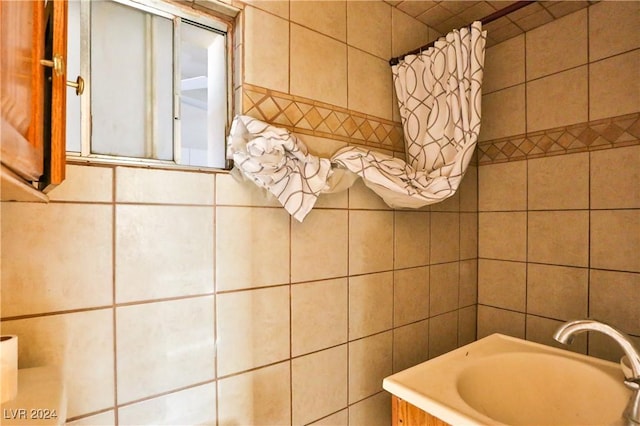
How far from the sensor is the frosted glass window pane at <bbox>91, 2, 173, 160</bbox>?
2.90 feet

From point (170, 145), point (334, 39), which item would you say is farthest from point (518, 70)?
point (170, 145)

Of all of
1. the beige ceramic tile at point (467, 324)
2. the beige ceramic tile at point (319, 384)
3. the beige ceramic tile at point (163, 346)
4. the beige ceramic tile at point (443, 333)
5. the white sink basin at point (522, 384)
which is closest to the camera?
the beige ceramic tile at point (163, 346)

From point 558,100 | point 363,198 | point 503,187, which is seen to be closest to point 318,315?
point 363,198

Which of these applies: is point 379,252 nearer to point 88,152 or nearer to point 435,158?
point 435,158

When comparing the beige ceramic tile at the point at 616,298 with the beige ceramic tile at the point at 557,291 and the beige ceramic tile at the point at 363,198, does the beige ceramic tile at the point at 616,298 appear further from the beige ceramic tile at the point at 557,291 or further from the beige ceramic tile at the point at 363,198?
the beige ceramic tile at the point at 363,198

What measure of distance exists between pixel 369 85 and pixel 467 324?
123 cm

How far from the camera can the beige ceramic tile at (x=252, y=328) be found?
941mm

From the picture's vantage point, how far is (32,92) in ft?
1.41

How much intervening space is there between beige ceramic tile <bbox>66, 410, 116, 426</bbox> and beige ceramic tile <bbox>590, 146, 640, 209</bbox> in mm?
1746

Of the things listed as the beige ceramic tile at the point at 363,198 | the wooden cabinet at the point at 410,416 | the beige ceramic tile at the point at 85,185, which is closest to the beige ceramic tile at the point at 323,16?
the beige ceramic tile at the point at 363,198

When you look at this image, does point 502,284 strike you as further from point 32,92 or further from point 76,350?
point 32,92

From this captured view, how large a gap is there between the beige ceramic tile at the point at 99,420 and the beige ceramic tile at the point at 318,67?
A: 101 cm

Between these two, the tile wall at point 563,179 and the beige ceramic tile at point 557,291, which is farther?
the beige ceramic tile at point 557,291

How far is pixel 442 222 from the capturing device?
1528 mm
